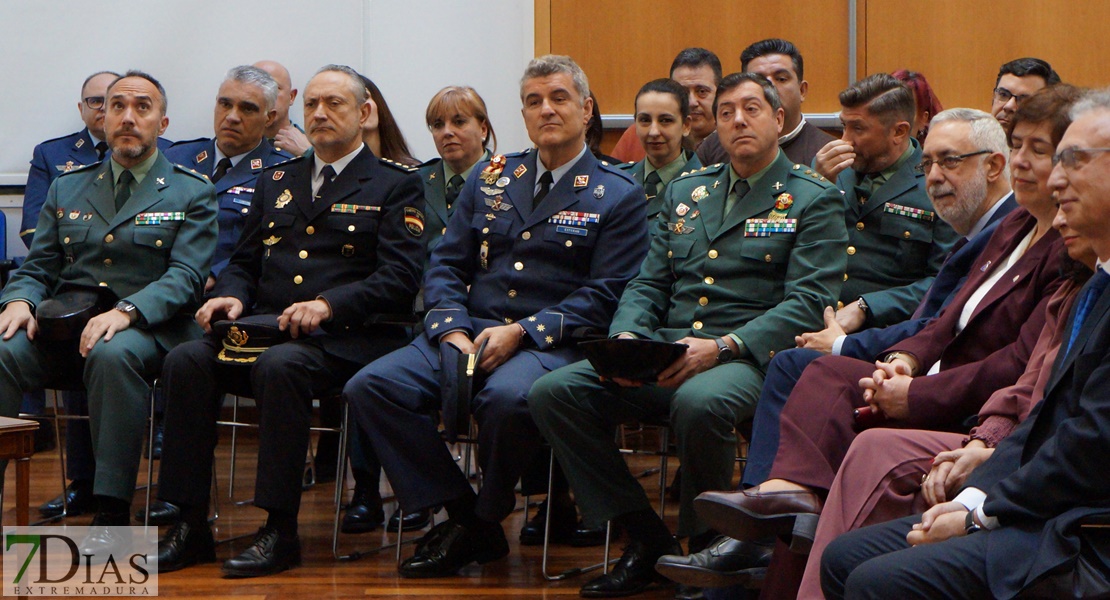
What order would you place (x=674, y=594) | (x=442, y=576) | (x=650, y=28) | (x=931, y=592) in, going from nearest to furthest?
1. (x=931, y=592)
2. (x=674, y=594)
3. (x=442, y=576)
4. (x=650, y=28)

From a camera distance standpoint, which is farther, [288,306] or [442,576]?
[288,306]

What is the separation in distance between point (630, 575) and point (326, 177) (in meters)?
1.71

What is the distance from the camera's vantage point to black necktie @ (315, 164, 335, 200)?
3.99 metres

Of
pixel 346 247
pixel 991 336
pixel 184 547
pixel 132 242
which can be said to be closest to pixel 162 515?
pixel 184 547

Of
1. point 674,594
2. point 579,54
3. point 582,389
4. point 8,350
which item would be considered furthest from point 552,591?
point 579,54

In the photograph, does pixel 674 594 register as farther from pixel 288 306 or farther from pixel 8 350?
pixel 8 350

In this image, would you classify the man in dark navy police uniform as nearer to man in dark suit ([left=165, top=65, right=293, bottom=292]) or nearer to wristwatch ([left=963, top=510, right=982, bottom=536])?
man in dark suit ([left=165, top=65, right=293, bottom=292])

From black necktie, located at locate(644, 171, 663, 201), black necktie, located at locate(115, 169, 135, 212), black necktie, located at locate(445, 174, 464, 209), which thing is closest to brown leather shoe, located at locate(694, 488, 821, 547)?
black necktie, located at locate(644, 171, 663, 201)

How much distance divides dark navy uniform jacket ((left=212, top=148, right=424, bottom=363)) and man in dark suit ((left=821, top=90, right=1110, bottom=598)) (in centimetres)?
196

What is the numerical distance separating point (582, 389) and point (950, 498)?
1172mm

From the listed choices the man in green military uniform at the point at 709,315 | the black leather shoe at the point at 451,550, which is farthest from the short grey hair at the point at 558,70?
the black leather shoe at the point at 451,550

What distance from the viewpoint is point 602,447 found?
128 inches

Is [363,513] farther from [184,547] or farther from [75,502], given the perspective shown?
[75,502]

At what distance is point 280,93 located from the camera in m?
5.48
